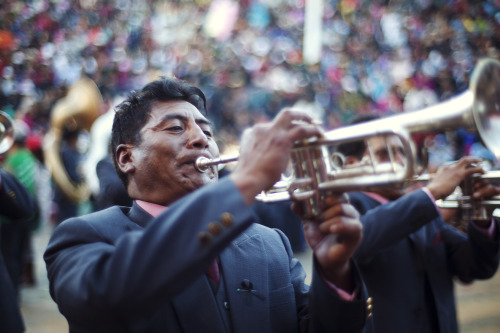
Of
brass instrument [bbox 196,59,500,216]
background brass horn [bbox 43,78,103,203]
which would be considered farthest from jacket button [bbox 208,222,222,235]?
background brass horn [bbox 43,78,103,203]

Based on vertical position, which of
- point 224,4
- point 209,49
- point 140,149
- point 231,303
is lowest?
point 231,303

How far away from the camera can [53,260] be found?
168 cm

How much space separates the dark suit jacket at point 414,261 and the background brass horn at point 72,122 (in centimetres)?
399

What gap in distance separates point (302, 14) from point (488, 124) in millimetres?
15037

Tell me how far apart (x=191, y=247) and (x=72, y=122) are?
5.09 metres

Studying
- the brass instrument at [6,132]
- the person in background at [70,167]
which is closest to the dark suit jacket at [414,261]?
the brass instrument at [6,132]

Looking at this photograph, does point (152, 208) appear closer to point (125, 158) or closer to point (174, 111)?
point (125, 158)

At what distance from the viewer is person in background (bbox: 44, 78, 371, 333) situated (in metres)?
1.31

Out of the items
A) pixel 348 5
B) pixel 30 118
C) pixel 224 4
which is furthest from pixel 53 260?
pixel 224 4

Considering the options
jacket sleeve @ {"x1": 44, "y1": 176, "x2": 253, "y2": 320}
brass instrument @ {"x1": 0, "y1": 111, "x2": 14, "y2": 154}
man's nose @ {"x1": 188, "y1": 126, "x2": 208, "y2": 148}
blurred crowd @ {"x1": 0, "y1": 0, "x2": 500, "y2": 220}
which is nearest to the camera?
jacket sleeve @ {"x1": 44, "y1": 176, "x2": 253, "y2": 320}

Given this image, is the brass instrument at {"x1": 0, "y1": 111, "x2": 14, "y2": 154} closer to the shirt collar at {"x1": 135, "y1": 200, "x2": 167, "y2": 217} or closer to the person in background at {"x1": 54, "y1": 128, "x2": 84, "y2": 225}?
the shirt collar at {"x1": 135, "y1": 200, "x2": 167, "y2": 217}

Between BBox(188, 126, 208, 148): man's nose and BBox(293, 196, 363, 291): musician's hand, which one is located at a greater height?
BBox(188, 126, 208, 148): man's nose

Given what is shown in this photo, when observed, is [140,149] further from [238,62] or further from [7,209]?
[238,62]

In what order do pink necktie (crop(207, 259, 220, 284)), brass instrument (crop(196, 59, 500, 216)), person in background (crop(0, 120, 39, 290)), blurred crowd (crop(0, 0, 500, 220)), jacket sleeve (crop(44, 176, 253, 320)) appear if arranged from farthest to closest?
blurred crowd (crop(0, 0, 500, 220))
person in background (crop(0, 120, 39, 290))
pink necktie (crop(207, 259, 220, 284))
brass instrument (crop(196, 59, 500, 216))
jacket sleeve (crop(44, 176, 253, 320))
